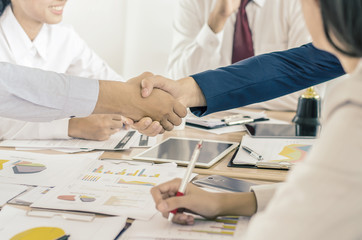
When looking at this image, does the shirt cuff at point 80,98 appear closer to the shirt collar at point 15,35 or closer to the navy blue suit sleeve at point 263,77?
the navy blue suit sleeve at point 263,77

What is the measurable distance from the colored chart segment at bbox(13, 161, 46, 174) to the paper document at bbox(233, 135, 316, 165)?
0.51m

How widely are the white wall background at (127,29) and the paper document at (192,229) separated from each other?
95.3 inches

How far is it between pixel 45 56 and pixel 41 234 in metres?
1.41

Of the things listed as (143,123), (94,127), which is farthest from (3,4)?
(143,123)

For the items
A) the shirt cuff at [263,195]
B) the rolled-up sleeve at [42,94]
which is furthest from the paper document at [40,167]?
the shirt cuff at [263,195]

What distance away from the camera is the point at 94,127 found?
4.60 feet

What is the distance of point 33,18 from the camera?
1927 millimetres

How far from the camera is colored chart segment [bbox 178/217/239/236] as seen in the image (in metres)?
0.77

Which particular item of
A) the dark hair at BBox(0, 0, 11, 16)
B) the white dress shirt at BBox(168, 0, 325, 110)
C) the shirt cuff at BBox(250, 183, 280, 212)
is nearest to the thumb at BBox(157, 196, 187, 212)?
the shirt cuff at BBox(250, 183, 280, 212)

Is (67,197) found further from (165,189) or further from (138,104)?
(138,104)

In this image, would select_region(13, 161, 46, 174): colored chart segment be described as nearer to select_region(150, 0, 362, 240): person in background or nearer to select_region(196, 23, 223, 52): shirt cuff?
select_region(150, 0, 362, 240): person in background

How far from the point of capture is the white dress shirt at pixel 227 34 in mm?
2344

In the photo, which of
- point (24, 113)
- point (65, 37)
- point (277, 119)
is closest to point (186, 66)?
point (65, 37)

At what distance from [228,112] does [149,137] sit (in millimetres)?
493
